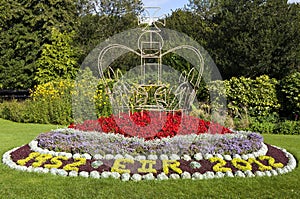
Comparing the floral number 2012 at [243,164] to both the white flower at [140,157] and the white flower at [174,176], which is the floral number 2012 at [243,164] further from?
the white flower at [140,157]

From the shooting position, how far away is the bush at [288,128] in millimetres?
9969

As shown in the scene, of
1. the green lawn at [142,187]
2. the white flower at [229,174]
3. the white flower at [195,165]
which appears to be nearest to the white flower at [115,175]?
the green lawn at [142,187]

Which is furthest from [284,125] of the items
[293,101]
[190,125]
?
[190,125]

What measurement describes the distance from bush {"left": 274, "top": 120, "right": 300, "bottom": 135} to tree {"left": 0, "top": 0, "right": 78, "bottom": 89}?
36.2 ft

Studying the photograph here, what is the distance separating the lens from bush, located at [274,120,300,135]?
9969mm

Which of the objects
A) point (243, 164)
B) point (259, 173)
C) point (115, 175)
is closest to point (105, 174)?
point (115, 175)

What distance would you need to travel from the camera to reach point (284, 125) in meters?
10.0

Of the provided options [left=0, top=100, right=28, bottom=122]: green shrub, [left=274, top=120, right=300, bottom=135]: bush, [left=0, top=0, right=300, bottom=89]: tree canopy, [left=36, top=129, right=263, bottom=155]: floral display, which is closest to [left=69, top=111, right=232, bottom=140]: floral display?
[left=36, top=129, right=263, bottom=155]: floral display

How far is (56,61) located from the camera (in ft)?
51.2

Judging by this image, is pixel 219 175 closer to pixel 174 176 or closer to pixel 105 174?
pixel 174 176

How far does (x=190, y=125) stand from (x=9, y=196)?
11.7 feet

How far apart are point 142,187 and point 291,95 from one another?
7.69 m

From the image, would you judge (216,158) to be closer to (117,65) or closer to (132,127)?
(132,127)

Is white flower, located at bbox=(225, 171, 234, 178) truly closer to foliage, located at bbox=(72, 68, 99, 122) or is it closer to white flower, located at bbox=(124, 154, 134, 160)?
white flower, located at bbox=(124, 154, 134, 160)
